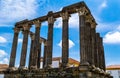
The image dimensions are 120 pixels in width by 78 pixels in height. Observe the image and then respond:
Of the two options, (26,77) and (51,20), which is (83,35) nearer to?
(51,20)

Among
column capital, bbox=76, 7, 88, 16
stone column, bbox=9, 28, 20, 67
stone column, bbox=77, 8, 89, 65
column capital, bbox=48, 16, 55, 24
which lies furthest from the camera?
stone column, bbox=9, 28, 20, 67

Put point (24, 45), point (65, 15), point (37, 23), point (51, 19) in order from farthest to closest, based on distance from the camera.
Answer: point (24, 45), point (37, 23), point (51, 19), point (65, 15)

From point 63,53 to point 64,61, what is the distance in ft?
3.44

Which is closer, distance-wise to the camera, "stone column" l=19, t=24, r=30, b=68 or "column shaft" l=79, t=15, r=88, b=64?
"column shaft" l=79, t=15, r=88, b=64

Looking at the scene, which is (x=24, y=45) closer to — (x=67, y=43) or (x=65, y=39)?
(x=65, y=39)

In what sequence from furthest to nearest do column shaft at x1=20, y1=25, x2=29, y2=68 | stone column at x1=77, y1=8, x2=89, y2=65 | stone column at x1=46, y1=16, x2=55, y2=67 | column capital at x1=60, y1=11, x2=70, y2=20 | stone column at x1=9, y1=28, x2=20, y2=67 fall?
1. stone column at x1=9, y1=28, x2=20, y2=67
2. column shaft at x1=20, y1=25, x2=29, y2=68
3. column capital at x1=60, y1=11, x2=70, y2=20
4. stone column at x1=46, y1=16, x2=55, y2=67
5. stone column at x1=77, y1=8, x2=89, y2=65

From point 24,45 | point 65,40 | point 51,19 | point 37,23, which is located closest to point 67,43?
point 65,40

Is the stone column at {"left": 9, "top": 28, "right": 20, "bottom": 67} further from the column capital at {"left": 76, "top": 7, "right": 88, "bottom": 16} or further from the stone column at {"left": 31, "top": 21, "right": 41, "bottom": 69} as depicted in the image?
the column capital at {"left": 76, "top": 7, "right": 88, "bottom": 16}

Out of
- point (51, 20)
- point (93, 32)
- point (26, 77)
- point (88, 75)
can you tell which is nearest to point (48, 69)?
point (26, 77)

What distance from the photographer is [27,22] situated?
26234 mm

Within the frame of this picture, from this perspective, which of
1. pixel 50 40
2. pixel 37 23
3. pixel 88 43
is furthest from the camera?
pixel 37 23

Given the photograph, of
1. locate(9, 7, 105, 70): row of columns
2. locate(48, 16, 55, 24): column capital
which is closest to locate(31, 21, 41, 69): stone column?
locate(9, 7, 105, 70): row of columns

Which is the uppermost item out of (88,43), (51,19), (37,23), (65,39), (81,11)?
(81,11)

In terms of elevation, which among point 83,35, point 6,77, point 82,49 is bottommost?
point 6,77
